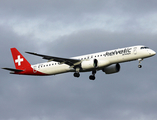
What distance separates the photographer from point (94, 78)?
2653 inches

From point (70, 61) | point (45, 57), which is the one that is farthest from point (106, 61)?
point (45, 57)

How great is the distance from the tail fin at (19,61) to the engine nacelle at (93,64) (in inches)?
524

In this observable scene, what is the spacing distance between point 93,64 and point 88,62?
107 cm

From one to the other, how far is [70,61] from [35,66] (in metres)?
9.15

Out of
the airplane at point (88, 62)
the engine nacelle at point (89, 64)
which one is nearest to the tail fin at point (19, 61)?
the airplane at point (88, 62)

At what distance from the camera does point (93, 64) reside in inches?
2335

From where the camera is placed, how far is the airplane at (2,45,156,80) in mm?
58156

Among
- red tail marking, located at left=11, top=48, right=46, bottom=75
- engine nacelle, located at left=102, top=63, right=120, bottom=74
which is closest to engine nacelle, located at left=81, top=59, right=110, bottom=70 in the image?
engine nacelle, located at left=102, top=63, right=120, bottom=74

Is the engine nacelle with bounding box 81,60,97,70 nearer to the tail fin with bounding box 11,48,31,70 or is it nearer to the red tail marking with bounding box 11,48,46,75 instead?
the red tail marking with bounding box 11,48,46,75

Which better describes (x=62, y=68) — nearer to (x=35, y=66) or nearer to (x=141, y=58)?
(x=35, y=66)

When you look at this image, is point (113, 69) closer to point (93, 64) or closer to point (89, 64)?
point (93, 64)

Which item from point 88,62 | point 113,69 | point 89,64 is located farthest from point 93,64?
point 113,69

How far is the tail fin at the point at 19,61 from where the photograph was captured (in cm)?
6800

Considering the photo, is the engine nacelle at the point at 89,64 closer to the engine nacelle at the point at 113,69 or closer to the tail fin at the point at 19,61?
the engine nacelle at the point at 113,69
